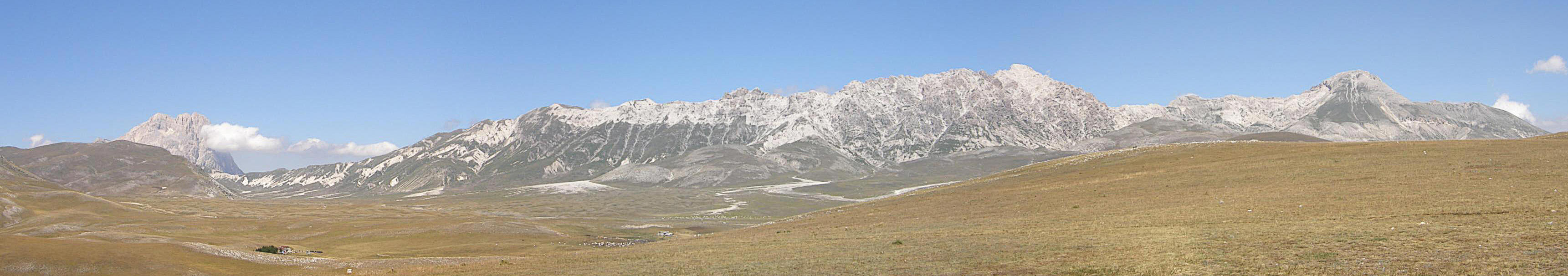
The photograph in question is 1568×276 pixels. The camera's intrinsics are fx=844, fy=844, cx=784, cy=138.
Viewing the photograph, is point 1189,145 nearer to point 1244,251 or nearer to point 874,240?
point 874,240

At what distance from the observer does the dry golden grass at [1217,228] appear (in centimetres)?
3644

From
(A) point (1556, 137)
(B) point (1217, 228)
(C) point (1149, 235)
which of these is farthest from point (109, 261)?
(A) point (1556, 137)

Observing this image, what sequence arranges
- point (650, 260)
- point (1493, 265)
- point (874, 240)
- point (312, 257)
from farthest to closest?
point (312, 257)
point (874, 240)
point (650, 260)
point (1493, 265)

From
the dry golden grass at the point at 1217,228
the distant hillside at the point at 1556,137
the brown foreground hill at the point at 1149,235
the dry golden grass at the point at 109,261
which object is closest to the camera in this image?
the dry golden grass at the point at 1217,228

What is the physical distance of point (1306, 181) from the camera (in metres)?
68.9

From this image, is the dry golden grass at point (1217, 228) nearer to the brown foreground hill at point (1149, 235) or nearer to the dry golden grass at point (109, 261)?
the brown foreground hill at point (1149, 235)

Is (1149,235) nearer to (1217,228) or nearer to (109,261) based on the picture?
(1217,228)

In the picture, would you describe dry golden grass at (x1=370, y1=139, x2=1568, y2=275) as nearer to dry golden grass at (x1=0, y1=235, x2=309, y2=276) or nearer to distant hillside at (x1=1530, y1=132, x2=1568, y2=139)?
distant hillside at (x1=1530, y1=132, x2=1568, y2=139)

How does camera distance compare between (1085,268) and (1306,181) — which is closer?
(1085,268)

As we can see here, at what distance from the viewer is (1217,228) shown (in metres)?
50.4

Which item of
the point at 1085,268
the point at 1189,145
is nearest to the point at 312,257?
the point at 1085,268

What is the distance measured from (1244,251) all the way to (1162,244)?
5.39 metres

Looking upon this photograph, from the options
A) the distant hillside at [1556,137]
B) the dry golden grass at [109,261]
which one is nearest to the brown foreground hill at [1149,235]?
the dry golden grass at [109,261]

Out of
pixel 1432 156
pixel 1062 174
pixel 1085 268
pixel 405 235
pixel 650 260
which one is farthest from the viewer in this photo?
pixel 405 235
